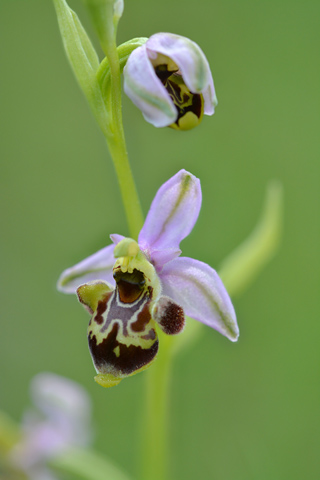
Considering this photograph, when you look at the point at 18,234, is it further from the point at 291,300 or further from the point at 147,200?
the point at 291,300

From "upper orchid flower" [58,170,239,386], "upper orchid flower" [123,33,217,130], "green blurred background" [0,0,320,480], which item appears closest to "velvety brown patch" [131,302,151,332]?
"upper orchid flower" [58,170,239,386]

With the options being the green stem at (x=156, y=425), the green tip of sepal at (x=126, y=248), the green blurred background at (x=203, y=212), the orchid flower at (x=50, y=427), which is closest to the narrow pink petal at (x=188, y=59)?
the green tip of sepal at (x=126, y=248)

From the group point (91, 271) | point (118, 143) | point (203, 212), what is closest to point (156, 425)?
point (91, 271)

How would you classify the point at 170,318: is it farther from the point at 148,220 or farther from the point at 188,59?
the point at 188,59

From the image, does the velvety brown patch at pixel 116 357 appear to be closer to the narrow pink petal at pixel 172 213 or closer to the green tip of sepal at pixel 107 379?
the green tip of sepal at pixel 107 379

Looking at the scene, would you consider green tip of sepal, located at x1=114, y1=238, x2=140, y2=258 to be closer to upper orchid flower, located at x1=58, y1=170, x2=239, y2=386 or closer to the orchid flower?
upper orchid flower, located at x1=58, y1=170, x2=239, y2=386
